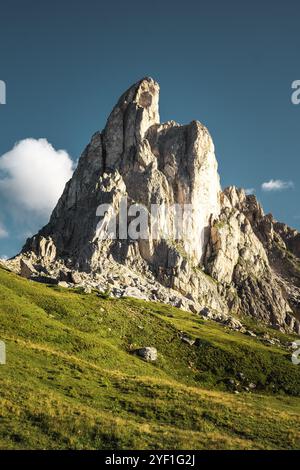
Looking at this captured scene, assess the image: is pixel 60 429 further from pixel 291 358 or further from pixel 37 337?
pixel 291 358

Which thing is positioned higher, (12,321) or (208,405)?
(12,321)

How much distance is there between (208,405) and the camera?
1538 inches

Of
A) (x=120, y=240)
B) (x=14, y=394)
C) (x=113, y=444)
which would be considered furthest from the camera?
(x=120, y=240)

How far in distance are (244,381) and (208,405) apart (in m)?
30.5

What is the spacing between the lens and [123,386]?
43469mm

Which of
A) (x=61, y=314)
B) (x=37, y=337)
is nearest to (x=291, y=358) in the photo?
(x=61, y=314)

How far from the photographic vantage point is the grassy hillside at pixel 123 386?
93.6 feet

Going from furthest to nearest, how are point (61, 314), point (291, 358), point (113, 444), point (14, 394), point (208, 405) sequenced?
1. point (291, 358)
2. point (61, 314)
3. point (208, 405)
4. point (14, 394)
5. point (113, 444)

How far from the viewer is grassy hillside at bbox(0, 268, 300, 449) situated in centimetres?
2853

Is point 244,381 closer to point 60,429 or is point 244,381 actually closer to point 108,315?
point 108,315

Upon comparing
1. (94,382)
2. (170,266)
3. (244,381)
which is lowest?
(244,381)
